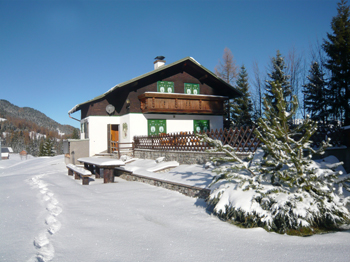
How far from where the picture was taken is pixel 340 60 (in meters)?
18.3

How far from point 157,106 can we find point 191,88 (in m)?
3.97

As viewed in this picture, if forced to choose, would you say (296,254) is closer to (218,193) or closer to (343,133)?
(218,193)

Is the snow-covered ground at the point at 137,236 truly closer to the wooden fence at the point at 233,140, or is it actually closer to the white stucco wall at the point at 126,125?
the wooden fence at the point at 233,140

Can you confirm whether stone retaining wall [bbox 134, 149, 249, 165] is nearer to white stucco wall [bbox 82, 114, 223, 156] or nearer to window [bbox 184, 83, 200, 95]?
white stucco wall [bbox 82, 114, 223, 156]

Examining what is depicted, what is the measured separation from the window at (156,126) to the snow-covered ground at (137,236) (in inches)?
487

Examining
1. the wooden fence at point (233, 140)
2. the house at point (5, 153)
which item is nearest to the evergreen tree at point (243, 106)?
the wooden fence at point (233, 140)

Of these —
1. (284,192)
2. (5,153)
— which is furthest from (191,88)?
(5,153)

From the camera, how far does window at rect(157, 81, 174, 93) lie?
63.2ft

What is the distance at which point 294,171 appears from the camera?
464 cm

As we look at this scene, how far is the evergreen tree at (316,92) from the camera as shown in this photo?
20109mm

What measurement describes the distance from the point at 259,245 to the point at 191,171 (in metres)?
5.53

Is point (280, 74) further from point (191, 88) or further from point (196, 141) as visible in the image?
point (196, 141)

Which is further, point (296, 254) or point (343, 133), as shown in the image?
point (343, 133)

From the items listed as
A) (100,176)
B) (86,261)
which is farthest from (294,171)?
(100,176)
